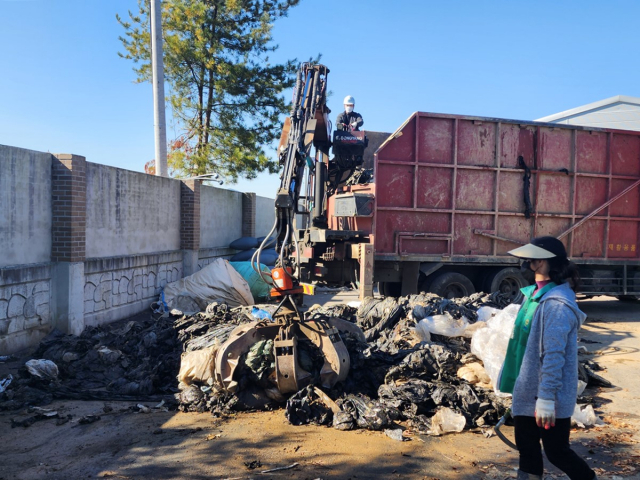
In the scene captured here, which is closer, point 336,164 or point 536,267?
point 536,267

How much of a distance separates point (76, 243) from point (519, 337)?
599cm

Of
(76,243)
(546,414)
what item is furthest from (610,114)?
(546,414)

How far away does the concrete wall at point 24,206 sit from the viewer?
5.89 meters

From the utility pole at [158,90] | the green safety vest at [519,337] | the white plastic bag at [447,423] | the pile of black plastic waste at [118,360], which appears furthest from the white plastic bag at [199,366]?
the utility pole at [158,90]

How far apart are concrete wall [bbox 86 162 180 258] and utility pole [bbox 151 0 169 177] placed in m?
1.27

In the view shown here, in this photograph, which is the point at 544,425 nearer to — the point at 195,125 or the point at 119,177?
the point at 119,177

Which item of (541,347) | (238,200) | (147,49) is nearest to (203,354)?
(541,347)

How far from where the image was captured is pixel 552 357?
8.18ft

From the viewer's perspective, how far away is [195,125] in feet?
52.7

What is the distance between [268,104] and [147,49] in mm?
4004

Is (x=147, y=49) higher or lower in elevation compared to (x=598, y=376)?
higher

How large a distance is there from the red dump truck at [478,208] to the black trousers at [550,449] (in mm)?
5122

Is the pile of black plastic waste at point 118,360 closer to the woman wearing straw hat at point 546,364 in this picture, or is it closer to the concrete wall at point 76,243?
the concrete wall at point 76,243

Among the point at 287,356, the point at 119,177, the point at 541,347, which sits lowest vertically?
the point at 287,356
